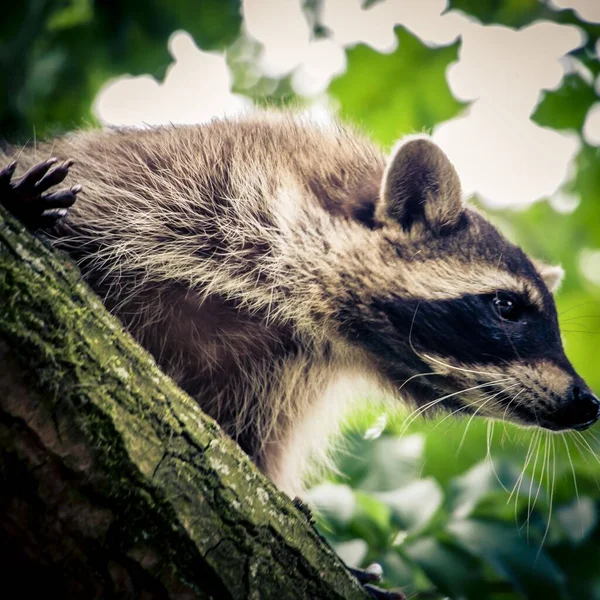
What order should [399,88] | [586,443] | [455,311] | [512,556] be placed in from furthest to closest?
[399,88]
[586,443]
[455,311]
[512,556]

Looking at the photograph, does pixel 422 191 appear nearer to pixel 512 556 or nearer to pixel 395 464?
pixel 395 464

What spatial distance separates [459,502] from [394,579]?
0.34m

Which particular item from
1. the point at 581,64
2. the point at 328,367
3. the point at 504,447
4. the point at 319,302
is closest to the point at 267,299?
the point at 319,302

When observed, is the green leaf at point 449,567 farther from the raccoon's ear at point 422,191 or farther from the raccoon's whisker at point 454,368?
the raccoon's ear at point 422,191

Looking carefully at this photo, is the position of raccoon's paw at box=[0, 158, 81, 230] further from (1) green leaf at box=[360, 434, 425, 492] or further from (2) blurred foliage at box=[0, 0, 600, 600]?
(1) green leaf at box=[360, 434, 425, 492]

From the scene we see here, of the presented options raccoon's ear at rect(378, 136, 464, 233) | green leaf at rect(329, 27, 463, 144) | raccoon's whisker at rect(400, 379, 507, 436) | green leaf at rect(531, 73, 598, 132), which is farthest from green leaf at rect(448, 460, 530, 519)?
green leaf at rect(531, 73, 598, 132)

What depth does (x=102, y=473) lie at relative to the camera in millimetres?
1383

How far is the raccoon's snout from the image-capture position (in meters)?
2.19

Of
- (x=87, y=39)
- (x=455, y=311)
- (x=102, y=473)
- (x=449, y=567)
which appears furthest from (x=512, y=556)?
(x=87, y=39)

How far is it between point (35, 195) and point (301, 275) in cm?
95

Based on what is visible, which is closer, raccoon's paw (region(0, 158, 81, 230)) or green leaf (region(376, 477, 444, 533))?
raccoon's paw (region(0, 158, 81, 230))

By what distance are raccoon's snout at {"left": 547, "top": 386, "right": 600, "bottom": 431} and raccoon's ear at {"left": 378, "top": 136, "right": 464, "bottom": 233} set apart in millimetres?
696

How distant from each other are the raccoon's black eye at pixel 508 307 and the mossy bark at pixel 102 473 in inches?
43.8

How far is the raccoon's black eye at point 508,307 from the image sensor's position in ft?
7.57
